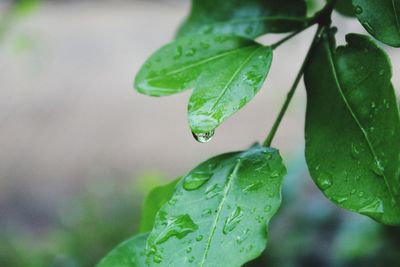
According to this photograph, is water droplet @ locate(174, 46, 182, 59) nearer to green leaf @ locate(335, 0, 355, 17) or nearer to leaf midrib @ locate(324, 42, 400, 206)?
leaf midrib @ locate(324, 42, 400, 206)

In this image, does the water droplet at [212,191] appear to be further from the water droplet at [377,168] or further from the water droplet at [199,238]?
the water droplet at [377,168]

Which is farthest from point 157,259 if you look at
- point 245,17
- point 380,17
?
point 245,17

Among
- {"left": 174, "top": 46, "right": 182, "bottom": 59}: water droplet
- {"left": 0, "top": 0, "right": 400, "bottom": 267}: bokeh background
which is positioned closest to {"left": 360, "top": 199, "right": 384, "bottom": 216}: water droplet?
{"left": 174, "top": 46, "right": 182, "bottom": 59}: water droplet

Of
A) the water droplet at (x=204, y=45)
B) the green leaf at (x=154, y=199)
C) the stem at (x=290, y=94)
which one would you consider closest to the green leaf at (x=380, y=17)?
the stem at (x=290, y=94)

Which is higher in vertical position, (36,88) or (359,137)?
(359,137)

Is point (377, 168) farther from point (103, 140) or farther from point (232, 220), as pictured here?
point (103, 140)

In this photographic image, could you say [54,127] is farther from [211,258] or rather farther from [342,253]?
[211,258]

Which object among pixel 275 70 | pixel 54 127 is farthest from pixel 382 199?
pixel 54 127
